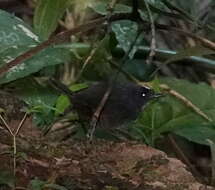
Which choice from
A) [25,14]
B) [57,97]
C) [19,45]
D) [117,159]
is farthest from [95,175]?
[25,14]

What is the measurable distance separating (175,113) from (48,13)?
0.71 m

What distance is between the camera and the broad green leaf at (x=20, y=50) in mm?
2449

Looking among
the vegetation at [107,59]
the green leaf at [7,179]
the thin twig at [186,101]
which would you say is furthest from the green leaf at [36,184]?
the thin twig at [186,101]

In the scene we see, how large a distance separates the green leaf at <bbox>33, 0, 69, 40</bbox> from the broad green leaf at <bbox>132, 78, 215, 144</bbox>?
56 centimetres

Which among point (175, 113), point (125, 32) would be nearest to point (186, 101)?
point (175, 113)

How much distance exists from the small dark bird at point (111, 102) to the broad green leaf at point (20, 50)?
0.15 meters

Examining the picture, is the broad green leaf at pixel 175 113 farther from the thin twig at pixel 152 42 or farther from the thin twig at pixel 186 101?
the thin twig at pixel 152 42

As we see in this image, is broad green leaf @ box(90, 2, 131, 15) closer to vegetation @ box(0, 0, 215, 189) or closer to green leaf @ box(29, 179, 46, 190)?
vegetation @ box(0, 0, 215, 189)

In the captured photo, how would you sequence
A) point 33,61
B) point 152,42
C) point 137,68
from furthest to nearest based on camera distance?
point 137,68, point 33,61, point 152,42

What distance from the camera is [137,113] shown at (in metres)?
2.61

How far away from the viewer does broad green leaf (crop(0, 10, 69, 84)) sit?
2.45 m

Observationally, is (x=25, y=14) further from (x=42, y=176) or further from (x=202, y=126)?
(x=42, y=176)

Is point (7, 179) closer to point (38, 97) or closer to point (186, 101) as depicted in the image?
point (38, 97)

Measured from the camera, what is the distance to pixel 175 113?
110 inches
